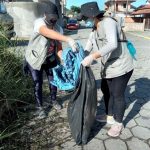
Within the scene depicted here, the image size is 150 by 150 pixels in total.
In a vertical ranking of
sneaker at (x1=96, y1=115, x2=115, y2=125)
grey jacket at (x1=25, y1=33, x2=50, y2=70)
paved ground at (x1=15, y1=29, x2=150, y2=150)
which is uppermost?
grey jacket at (x1=25, y1=33, x2=50, y2=70)

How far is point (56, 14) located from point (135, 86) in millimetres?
3034

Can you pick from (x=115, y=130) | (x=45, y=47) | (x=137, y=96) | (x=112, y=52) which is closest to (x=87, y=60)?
(x=112, y=52)

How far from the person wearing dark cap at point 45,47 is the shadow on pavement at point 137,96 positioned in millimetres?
1220

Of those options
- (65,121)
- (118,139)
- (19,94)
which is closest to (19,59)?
(19,94)

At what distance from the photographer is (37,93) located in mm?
4410

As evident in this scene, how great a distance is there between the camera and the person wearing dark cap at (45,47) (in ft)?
12.3

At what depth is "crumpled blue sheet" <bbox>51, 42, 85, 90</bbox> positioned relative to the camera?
12.4 ft

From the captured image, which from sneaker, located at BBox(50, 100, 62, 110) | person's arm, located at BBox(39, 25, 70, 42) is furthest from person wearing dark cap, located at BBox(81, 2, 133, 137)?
sneaker, located at BBox(50, 100, 62, 110)

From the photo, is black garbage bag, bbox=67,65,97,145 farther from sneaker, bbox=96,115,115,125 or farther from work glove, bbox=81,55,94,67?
sneaker, bbox=96,115,115,125

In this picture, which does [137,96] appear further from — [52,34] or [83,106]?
[52,34]

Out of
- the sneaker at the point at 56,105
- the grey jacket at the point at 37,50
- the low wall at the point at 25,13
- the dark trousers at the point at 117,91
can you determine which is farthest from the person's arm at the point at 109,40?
the low wall at the point at 25,13

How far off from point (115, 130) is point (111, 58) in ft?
3.27

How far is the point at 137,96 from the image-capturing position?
553 cm

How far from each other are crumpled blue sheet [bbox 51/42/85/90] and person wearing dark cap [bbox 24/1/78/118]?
0.15 m
